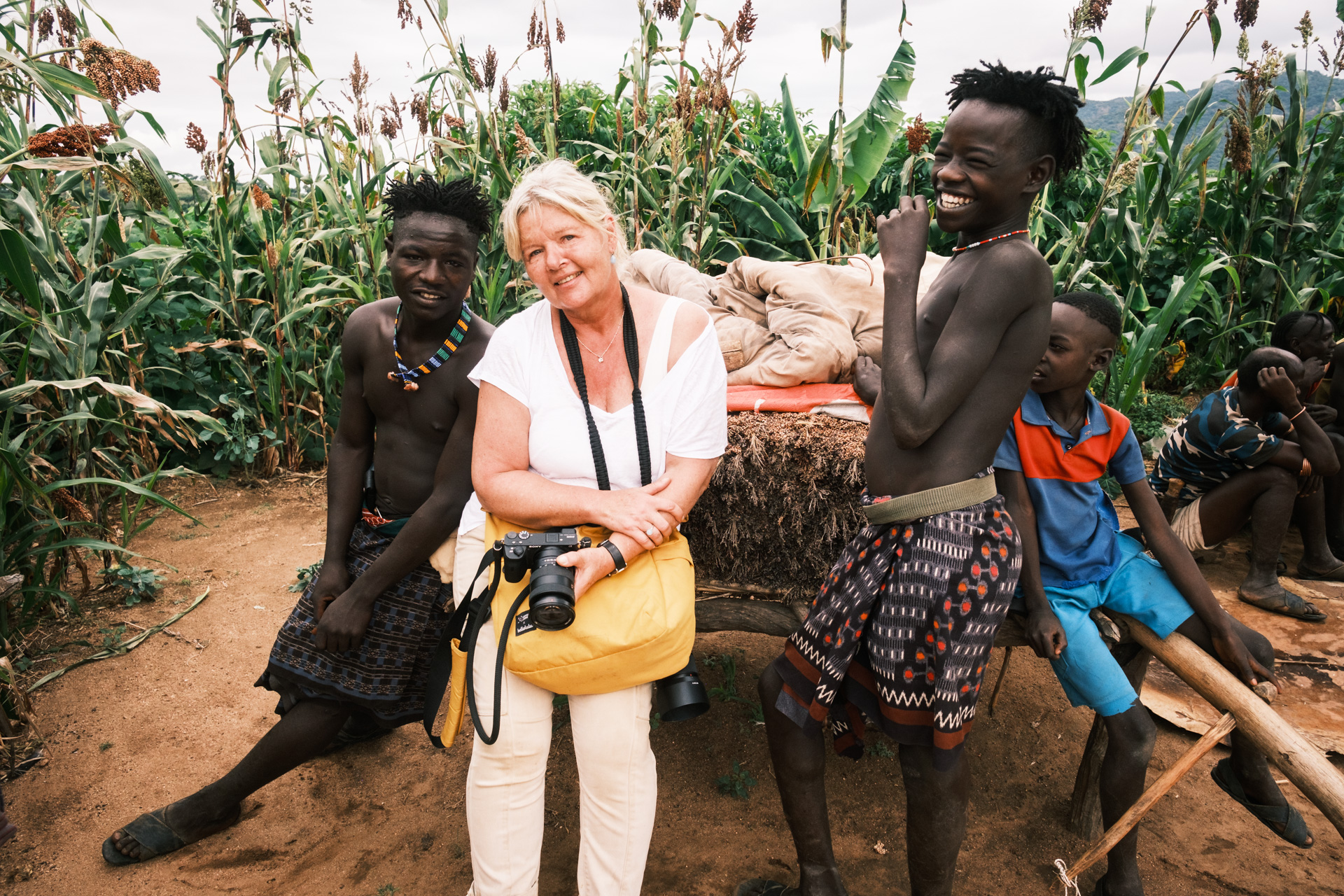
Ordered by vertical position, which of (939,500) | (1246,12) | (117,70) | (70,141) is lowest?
(939,500)

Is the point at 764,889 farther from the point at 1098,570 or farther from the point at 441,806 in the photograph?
the point at 1098,570

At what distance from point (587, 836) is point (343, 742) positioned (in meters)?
1.22

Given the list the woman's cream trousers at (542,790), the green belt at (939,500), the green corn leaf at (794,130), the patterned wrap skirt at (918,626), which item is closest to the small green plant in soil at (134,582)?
the woman's cream trousers at (542,790)

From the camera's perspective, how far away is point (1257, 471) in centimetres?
323

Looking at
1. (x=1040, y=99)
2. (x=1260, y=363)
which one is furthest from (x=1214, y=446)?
(x=1040, y=99)

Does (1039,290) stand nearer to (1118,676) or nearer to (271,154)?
(1118,676)

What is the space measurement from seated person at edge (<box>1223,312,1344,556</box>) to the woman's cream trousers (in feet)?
10.2

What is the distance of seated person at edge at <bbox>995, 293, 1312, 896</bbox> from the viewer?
75.7 inches

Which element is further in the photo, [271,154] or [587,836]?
[271,154]

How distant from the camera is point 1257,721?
5.58ft

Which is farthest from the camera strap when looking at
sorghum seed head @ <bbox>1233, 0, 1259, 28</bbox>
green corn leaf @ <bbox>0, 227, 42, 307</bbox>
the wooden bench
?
sorghum seed head @ <bbox>1233, 0, 1259, 28</bbox>

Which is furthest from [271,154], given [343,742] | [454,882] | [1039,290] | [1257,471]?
[1257,471]

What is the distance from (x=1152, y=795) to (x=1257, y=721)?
0.28 metres

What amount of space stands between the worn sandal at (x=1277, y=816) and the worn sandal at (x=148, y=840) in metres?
2.91
